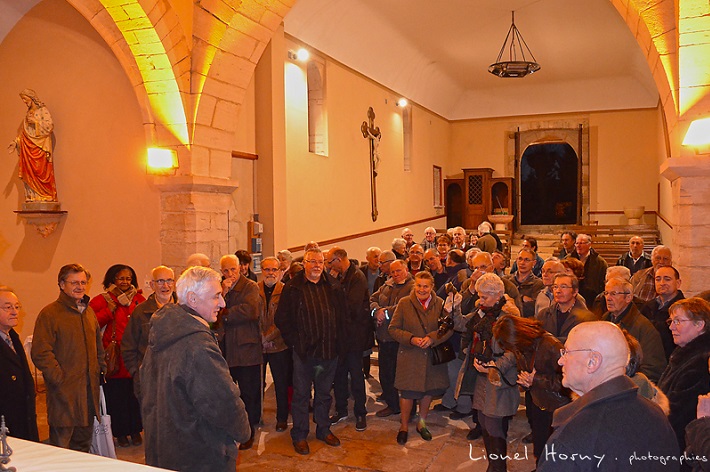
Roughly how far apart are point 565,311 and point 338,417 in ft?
7.48

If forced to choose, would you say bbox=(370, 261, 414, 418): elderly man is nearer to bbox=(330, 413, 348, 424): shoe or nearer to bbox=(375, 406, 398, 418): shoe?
bbox=(375, 406, 398, 418): shoe

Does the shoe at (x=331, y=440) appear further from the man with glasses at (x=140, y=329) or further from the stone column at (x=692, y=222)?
the stone column at (x=692, y=222)

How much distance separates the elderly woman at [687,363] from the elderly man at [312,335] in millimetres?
2447

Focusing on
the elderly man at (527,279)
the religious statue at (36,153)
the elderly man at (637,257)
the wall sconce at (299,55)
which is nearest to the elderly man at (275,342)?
the elderly man at (527,279)

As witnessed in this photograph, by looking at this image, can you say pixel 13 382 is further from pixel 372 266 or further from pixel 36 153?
pixel 36 153

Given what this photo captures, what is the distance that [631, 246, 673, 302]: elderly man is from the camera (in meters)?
5.12

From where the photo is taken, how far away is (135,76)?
6.24 meters

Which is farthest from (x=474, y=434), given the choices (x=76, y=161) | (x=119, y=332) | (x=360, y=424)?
(x=76, y=161)

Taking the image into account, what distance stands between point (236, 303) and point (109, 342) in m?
0.98

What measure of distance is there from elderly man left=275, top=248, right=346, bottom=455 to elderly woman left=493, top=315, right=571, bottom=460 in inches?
62.5

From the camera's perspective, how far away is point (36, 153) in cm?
687

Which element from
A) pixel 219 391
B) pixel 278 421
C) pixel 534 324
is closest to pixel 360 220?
pixel 278 421

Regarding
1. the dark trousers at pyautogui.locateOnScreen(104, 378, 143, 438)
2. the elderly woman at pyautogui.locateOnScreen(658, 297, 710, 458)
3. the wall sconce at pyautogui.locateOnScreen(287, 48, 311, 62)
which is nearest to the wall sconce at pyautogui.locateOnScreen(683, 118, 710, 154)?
the elderly woman at pyautogui.locateOnScreen(658, 297, 710, 458)

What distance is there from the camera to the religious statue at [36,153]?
6.85m
